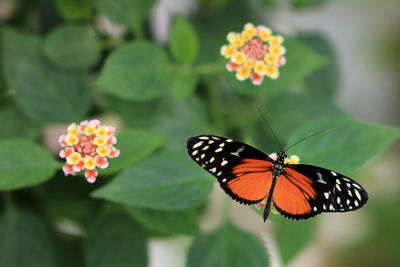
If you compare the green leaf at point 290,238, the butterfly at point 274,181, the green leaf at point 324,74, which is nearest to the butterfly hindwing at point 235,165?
the butterfly at point 274,181

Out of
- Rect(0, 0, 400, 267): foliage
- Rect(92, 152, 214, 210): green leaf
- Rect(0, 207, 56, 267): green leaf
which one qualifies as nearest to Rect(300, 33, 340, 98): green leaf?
Rect(0, 0, 400, 267): foliage

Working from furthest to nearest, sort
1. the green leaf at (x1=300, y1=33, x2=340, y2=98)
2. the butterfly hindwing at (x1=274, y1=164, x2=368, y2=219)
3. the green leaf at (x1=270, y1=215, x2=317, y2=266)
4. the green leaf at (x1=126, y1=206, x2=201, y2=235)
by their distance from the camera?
the green leaf at (x1=300, y1=33, x2=340, y2=98) → the green leaf at (x1=270, y1=215, x2=317, y2=266) → the green leaf at (x1=126, y1=206, x2=201, y2=235) → the butterfly hindwing at (x1=274, y1=164, x2=368, y2=219)

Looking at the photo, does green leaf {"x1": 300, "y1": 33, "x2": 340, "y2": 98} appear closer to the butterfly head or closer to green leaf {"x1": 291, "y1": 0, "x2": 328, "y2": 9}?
green leaf {"x1": 291, "y1": 0, "x2": 328, "y2": 9}

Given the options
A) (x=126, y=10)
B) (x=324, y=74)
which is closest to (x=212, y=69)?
(x=126, y=10)

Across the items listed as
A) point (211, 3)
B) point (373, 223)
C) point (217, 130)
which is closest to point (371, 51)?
point (373, 223)

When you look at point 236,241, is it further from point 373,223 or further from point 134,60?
point 373,223

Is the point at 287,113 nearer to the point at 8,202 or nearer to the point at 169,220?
the point at 169,220
